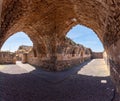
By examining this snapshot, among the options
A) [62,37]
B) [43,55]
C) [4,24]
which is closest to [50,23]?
[62,37]

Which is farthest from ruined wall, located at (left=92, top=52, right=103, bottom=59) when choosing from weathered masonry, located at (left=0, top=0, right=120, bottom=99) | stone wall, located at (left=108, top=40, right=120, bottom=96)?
stone wall, located at (left=108, top=40, right=120, bottom=96)

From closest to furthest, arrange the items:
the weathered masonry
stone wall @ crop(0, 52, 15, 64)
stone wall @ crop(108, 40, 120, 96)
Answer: stone wall @ crop(108, 40, 120, 96)
the weathered masonry
stone wall @ crop(0, 52, 15, 64)

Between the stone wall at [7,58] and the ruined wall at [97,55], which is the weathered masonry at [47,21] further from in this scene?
the ruined wall at [97,55]

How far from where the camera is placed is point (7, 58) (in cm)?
1945

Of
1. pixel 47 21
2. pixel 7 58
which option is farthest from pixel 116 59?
pixel 7 58

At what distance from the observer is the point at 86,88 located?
22.1 ft

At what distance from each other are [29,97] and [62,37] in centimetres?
675

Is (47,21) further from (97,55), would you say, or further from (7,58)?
(97,55)

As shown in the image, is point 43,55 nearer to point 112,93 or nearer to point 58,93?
point 58,93

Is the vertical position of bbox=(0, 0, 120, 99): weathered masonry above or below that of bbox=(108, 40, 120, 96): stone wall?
above

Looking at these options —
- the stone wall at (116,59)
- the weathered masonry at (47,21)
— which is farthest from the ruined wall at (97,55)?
the stone wall at (116,59)

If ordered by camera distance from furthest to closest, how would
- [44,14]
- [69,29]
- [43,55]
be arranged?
1. [43,55]
2. [69,29]
3. [44,14]

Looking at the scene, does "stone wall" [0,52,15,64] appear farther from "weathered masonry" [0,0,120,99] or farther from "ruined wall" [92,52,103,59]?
"ruined wall" [92,52,103,59]

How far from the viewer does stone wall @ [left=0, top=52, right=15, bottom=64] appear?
19097mm
